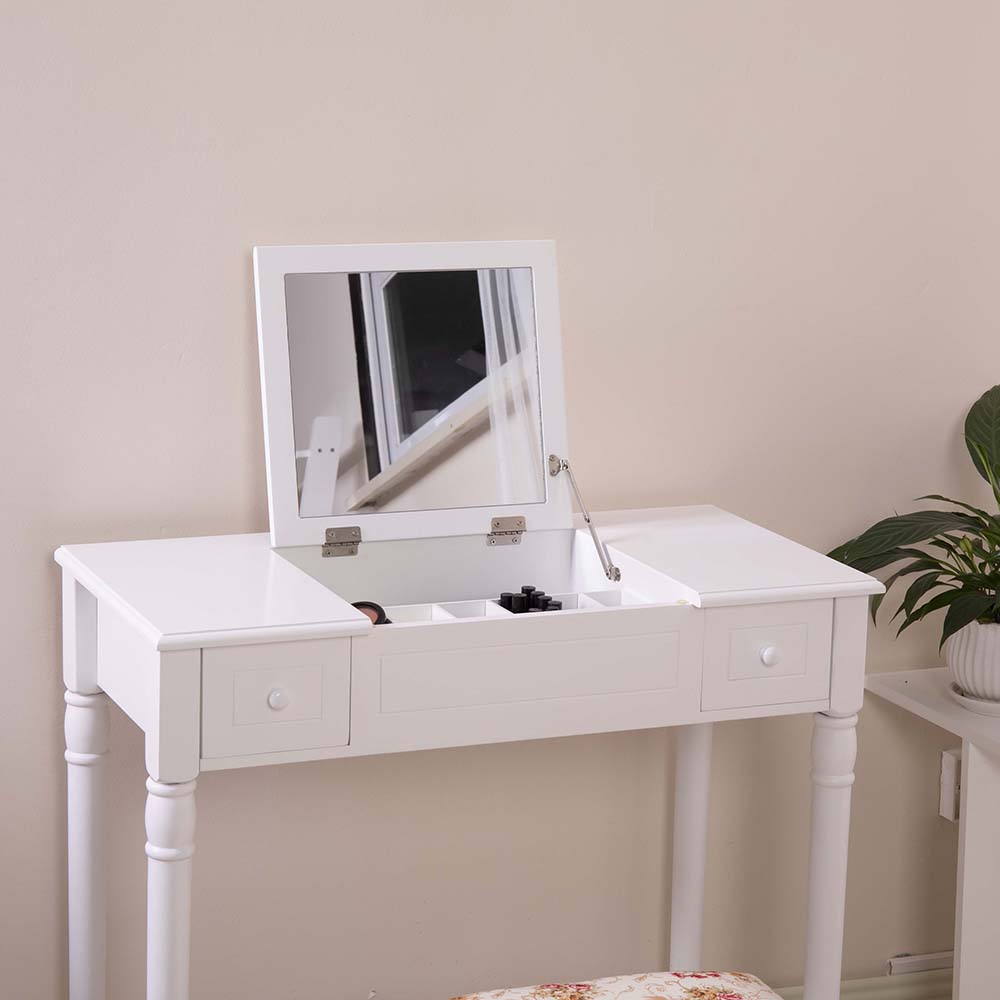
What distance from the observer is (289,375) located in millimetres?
1941

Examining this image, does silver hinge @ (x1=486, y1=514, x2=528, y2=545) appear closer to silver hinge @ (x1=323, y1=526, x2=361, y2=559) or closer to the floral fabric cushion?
silver hinge @ (x1=323, y1=526, x2=361, y2=559)

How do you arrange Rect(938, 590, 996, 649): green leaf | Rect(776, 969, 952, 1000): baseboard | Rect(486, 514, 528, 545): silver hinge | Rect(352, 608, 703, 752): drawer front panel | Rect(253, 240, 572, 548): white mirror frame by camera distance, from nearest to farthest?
Rect(352, 608, 703, 752): drawer front panel < Rect(253, 240, 572, 548): white mirror frame < Rect(486, 514, 528, 545): silver hinge < Rect(938, 590, 996, 649): green leaf < Rect(776, 969, 952, 1000): baseboard

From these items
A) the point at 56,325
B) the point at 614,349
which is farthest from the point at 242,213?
the point at 614,349

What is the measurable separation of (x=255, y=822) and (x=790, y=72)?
1328 millimetres

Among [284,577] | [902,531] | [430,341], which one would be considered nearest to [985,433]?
[902,531]

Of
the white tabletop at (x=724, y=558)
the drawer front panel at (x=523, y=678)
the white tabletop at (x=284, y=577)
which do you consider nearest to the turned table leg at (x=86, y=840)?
the white tabletop at (x=284, y=577)

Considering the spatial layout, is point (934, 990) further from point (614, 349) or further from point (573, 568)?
point (614, 349)

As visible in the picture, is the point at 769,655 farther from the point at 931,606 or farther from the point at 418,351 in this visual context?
the point at 418,351

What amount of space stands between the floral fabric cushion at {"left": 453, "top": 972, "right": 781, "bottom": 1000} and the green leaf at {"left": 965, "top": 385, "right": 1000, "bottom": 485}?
0.94 m

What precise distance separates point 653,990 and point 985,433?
108cm

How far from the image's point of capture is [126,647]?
173 cm

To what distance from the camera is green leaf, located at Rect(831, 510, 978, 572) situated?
6.97 feet

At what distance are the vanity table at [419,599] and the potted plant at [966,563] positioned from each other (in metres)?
0.20

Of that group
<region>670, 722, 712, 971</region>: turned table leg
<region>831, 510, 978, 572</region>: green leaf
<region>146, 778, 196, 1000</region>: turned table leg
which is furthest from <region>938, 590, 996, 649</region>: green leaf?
<region>146, 778, 196, 1000</region>: turned table leg
